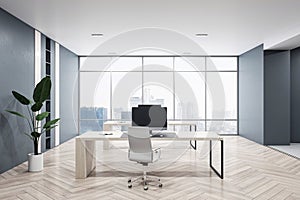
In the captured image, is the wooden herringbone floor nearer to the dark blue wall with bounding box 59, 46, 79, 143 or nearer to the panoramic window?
the dark blue wall with bounding box 59, 46, 79, 143

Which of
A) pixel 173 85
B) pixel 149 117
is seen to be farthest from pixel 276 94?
pixel 149 117

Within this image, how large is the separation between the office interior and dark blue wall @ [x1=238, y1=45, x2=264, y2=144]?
0.03 meters

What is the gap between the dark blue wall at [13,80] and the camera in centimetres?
476

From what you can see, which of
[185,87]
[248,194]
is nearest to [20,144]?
[248,194]

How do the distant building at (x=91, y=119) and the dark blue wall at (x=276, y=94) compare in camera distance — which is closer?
the dark blue wall at (x=276, y=94)

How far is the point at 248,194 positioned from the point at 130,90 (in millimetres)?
6628

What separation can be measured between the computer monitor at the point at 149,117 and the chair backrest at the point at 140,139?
75cm

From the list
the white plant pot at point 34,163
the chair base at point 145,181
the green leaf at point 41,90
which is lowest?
the chair base at point 145,181

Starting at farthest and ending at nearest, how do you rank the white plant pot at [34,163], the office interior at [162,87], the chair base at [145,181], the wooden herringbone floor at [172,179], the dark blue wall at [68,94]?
the dark blue wall at [68,94], the white plant pot at [34,163], the office interior at [162,87], the chair base at [145,181], the wooden herringbone floor at [172,179]

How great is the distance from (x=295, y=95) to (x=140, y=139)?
6.01m

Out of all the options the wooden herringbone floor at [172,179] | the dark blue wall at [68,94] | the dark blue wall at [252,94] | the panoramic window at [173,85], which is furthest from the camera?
the panoramic window at [173,85]

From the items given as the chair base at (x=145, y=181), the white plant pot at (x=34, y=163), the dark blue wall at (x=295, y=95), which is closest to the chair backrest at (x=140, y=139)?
the chair base at (x=145, y=181)

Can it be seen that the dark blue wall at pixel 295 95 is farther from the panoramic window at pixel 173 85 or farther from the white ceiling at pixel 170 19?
the panoramic window at pixel 173 85

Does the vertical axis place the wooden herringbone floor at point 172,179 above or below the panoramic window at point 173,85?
below
